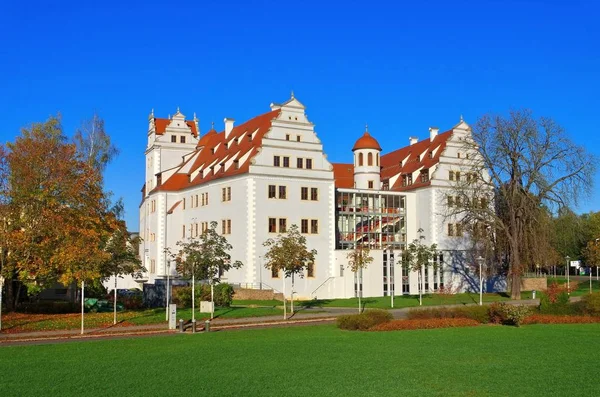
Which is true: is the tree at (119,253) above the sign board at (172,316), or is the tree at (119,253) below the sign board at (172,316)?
above

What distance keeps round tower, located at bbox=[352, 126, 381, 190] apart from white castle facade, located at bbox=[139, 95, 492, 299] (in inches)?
3.8

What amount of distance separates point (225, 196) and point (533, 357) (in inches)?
1590

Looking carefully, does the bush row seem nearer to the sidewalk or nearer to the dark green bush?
the sidewalk

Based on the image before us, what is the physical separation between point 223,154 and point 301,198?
406 inches

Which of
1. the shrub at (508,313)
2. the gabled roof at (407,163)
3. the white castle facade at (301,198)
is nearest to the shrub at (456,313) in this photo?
the shrub at (508,313)

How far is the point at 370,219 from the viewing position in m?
63.2

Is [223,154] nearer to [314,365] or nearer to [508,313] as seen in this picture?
[508,313]

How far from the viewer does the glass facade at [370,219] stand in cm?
6194

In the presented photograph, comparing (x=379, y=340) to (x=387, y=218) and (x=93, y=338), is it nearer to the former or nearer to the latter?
(x=93, y=338)

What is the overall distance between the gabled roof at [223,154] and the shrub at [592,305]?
28.1 meters

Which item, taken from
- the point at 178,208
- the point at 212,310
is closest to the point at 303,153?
the point at 178,208

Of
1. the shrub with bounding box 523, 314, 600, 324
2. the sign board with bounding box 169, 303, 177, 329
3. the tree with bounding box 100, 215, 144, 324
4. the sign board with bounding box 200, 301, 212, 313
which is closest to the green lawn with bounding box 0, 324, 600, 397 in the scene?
the sign board with bounding box 169, 303, 177, 329

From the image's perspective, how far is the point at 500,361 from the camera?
19359 millimetres

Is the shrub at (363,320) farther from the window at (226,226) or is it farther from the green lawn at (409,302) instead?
the window at (226,226)
